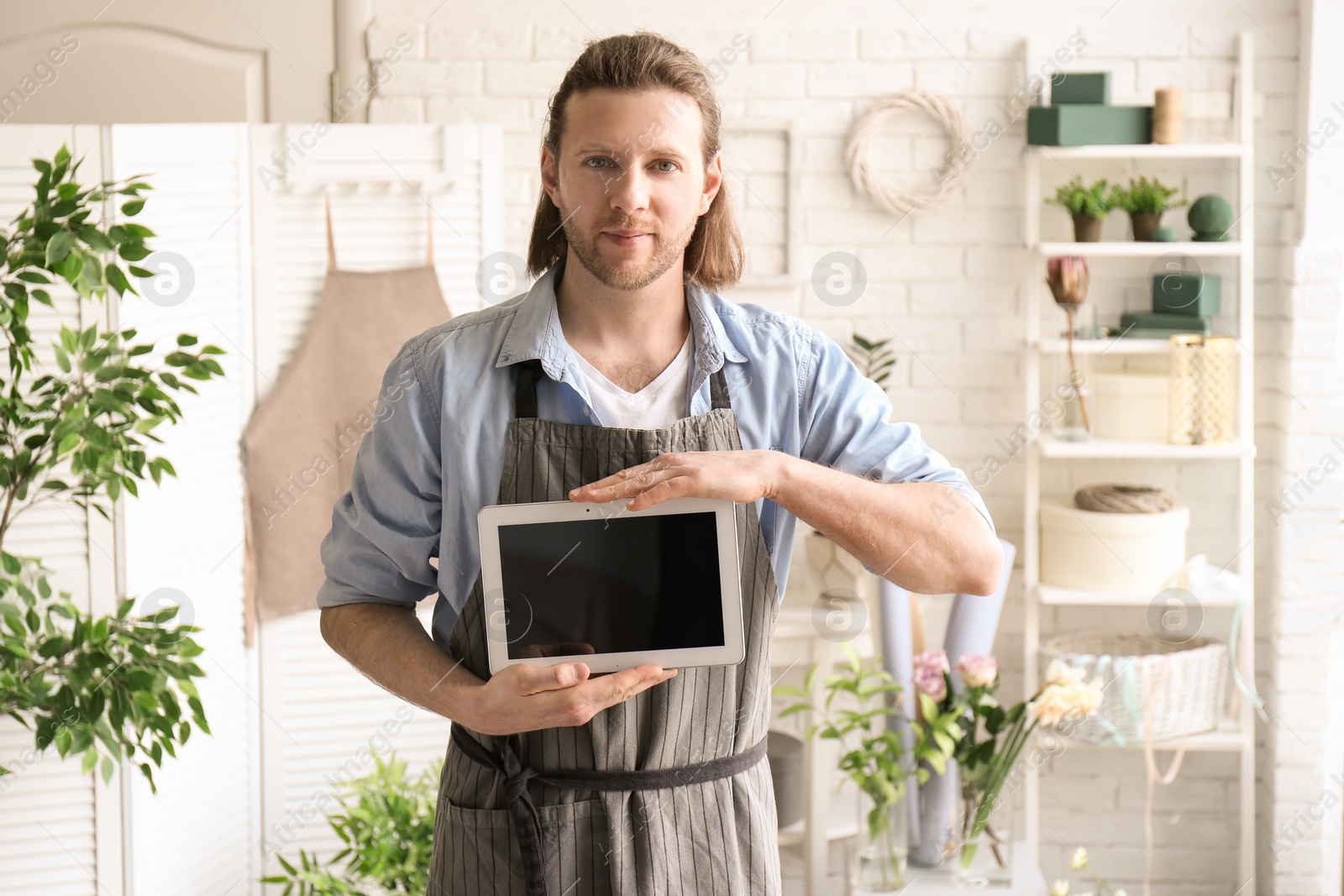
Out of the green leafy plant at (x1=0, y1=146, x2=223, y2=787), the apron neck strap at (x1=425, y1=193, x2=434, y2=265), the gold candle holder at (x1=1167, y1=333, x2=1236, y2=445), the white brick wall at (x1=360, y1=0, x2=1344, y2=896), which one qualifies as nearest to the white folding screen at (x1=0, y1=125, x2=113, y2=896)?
the green leafy plant at (x1=0, y1=146, x2=223, y2=787)

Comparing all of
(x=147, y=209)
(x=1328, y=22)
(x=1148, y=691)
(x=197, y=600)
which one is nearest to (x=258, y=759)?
(x=197, y=600)

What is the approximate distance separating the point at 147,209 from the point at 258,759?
1.19 m

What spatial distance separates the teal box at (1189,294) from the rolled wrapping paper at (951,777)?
0.74 metres

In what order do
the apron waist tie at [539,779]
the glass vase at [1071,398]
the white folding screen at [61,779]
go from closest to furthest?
the apron waist tie at [539,779], the white folding screen at [61,779], the glass vase at [1071,398]

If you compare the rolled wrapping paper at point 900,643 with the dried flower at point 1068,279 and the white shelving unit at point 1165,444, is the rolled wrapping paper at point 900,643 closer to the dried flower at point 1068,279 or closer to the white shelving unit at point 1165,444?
the white shelving unit at point 1165,444

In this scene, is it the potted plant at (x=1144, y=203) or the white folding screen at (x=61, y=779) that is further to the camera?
the potted plant at (x=1144, y=203)

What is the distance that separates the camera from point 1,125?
211 cm

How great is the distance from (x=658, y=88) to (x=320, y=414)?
1.52 metres

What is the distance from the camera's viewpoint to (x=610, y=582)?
1.02 m

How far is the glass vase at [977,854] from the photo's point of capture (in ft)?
7.66

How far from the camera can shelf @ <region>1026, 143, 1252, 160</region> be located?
254 centimetres

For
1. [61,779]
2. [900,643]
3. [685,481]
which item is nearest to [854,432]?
[685,481]

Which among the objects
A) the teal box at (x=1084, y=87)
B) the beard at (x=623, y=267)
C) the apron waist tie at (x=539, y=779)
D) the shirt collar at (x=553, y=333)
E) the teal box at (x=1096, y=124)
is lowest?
the apron waist tie at (x=539, y=779)

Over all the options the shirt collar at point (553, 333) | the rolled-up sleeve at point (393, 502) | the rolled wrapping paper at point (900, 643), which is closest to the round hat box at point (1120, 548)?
the rolled wrapping paper at point (900, 643)
